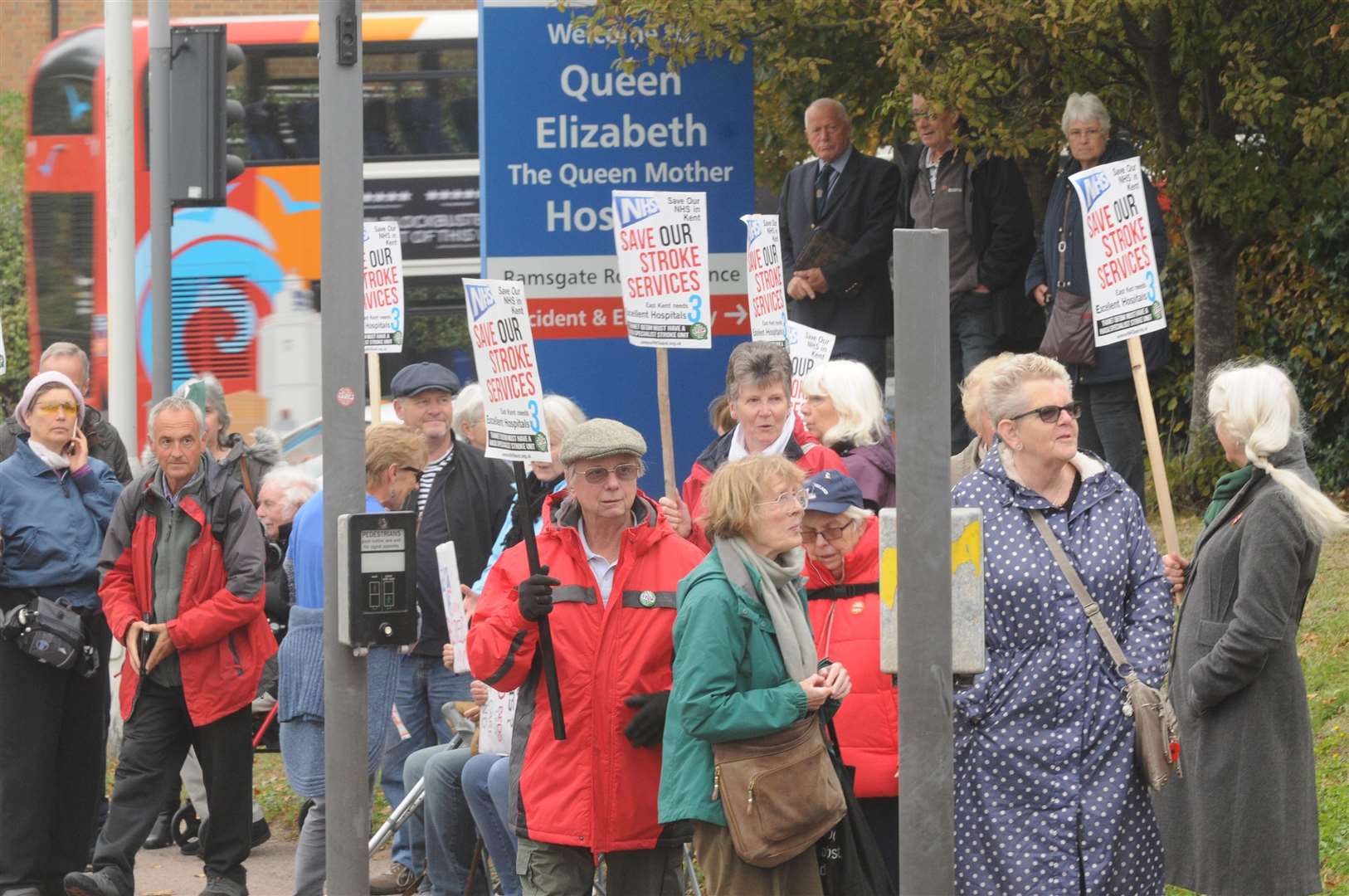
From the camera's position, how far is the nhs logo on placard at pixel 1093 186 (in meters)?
6.58

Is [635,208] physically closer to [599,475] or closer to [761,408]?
[761,408]

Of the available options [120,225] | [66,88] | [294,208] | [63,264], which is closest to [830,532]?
[120,225]

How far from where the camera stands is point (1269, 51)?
1075cm

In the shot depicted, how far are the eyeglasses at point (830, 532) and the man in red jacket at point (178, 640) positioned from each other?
111 inches

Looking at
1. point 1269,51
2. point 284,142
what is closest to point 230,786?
point 1269,51

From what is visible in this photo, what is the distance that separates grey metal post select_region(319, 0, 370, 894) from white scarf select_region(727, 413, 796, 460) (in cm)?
148

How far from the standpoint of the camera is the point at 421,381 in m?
8.11

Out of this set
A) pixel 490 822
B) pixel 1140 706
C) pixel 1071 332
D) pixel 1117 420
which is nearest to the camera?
pixel 1140 706

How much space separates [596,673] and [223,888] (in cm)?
277

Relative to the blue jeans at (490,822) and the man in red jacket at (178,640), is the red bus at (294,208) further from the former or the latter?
the blue jeans at (490,822)

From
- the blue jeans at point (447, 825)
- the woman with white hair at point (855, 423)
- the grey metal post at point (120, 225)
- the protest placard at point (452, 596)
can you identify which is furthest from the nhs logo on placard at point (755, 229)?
the grey metal post at point (120, 225)

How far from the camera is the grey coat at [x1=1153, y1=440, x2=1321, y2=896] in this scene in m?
5.44

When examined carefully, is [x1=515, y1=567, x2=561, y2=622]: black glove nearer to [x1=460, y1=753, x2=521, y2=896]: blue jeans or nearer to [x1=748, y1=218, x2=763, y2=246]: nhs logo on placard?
[x1=460, y1=753, x2=521, y2=896]: blue jeans

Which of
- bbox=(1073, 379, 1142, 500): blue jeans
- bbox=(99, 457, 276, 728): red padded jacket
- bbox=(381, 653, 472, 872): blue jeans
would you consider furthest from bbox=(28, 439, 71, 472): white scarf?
bbox=(1073, 379, 1142, 500): blue jeans
